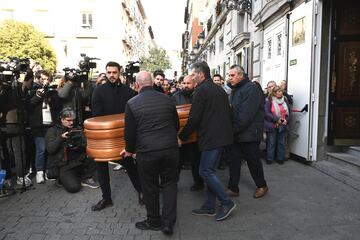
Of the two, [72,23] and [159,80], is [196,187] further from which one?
[72,23]

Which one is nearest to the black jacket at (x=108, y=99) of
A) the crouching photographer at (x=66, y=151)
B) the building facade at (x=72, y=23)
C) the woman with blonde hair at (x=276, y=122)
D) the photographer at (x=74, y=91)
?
the crouching photographer at (x=66, y=151)

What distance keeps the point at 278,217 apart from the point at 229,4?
416 inches

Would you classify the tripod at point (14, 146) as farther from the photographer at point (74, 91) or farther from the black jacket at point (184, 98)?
the black jacket at point (184, 98)

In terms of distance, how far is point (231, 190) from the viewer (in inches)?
235

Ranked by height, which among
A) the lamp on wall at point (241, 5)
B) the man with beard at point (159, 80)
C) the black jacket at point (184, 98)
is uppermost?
the lamp on wall at point (241, 5)

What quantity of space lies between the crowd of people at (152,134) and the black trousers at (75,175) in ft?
0.06

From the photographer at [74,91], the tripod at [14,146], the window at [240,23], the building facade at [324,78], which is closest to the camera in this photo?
the tripod at [14,146]

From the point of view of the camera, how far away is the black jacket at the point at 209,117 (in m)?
4.73

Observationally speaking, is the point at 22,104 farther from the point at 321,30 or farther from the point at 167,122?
the point at 321,30

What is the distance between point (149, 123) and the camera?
4.25 m

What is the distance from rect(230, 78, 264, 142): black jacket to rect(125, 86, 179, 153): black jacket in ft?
4.99

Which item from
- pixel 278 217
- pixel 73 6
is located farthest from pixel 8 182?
pixel 73 6

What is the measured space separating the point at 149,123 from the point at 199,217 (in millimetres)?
1566

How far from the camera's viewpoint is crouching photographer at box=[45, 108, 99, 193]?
6500 millimetres
